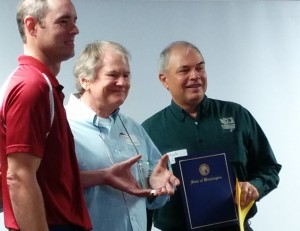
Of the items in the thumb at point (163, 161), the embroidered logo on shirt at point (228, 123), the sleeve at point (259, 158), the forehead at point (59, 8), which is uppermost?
the forehead at point (59, 8)

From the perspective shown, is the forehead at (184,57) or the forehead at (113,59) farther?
the forehead at (184,57)

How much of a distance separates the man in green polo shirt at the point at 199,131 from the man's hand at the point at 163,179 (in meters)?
0.34

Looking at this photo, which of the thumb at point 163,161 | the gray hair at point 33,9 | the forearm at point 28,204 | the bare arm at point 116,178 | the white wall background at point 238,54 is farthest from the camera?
the white wall background at point 238,54

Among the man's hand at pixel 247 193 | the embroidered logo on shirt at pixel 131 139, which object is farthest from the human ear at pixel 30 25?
the man's hand at pixel 247 193

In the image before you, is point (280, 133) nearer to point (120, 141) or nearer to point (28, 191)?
point (120, 141)

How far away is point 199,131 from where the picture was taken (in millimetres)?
2346

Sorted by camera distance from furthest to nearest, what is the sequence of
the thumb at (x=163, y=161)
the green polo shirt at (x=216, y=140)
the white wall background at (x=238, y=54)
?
the white wall background at (x=238, y=54)
the green polo shirt at (x=216, y=140)
the thumb at (x=163, y=161)

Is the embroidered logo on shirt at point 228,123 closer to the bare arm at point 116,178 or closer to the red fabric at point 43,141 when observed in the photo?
the bare arm at point 116,178

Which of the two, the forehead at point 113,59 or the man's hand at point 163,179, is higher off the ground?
the forehead at point 113,59

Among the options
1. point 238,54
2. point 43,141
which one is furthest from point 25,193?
point 238,54

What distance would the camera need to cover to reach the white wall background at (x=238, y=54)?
10.5 feet

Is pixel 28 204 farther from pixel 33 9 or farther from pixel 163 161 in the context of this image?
pixel 163 161

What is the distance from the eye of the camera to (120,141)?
199 centimetres

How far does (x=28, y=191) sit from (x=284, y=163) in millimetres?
2380
